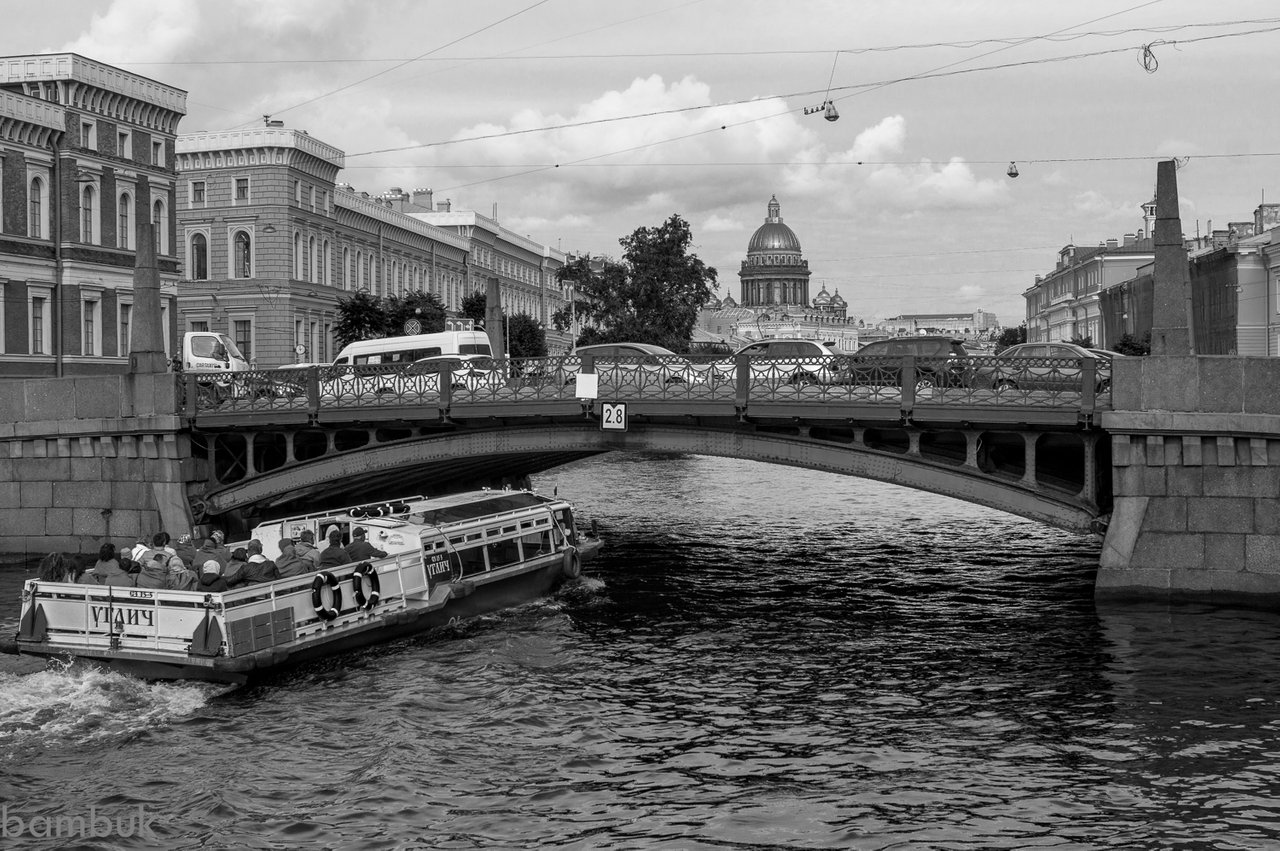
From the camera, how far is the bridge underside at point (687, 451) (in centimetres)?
2728

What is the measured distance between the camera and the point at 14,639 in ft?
75.5

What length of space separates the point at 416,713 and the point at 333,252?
191ft

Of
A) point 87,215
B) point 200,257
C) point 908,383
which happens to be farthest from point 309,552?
point 200,257

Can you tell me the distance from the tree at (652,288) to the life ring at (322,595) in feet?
144

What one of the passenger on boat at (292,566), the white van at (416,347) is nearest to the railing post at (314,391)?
the passenger on boat at (292,566)

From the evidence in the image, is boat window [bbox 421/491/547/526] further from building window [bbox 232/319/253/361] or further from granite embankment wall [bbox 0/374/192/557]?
building window [bbox 232/319/253/361]

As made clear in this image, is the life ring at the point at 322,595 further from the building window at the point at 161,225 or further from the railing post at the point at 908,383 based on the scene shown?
the building window at the point at 161,225

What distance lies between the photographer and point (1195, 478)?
25656mm

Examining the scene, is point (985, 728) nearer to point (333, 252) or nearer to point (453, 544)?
point (453, 544)

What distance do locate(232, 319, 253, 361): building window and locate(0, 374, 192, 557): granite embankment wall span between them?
115ft

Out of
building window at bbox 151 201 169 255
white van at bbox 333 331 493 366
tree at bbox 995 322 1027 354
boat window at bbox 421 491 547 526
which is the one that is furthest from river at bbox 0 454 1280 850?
tree at bbox 995 322 1027 354

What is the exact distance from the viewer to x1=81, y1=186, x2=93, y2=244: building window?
5078 centimetres

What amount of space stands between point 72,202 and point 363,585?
3097cm

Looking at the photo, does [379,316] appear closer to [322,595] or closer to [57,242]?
[57,242]
